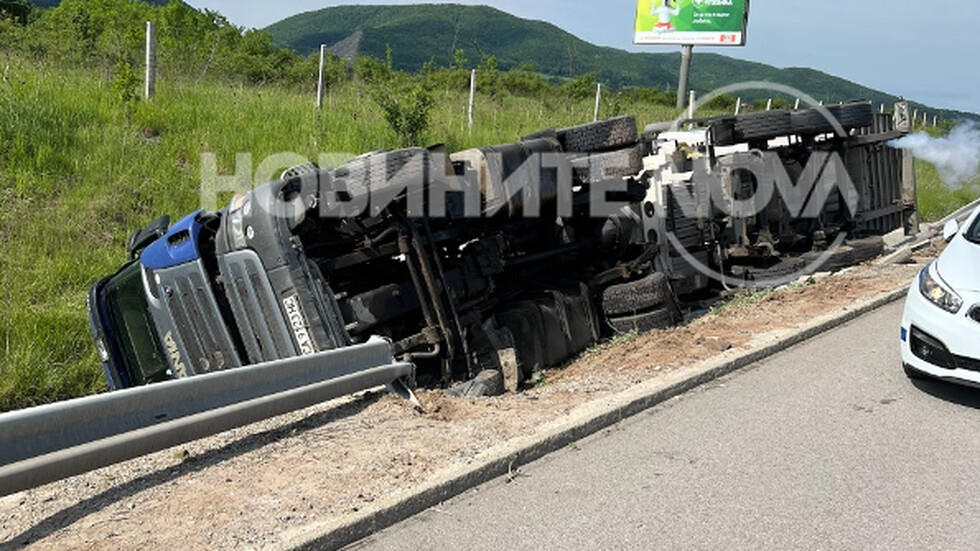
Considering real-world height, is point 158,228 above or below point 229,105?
below

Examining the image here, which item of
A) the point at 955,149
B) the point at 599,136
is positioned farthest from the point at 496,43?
the point at 599,136

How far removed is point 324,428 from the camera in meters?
5.23

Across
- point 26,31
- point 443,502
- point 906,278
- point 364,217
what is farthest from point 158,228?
point 26,31

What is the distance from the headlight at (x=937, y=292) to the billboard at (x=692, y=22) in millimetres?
20231

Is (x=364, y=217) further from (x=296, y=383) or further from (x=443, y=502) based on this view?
(x=443, y=502)

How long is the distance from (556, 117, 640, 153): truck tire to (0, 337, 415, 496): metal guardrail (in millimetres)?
3152

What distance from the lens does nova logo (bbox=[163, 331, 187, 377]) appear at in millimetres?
6957

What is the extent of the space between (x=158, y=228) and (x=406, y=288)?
87.9 inches

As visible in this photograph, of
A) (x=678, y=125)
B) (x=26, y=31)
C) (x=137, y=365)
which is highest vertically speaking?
(x=26, y=31)

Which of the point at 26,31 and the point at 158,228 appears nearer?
the point at 158,228

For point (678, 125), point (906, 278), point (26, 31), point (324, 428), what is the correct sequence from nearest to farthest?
point (324, 428) < point (906, 278) < point (678, 125) < point (26, 31)

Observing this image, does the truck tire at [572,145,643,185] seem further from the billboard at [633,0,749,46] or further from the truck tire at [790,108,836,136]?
the billboard at [633,0,749,46]

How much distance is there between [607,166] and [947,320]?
125 inches

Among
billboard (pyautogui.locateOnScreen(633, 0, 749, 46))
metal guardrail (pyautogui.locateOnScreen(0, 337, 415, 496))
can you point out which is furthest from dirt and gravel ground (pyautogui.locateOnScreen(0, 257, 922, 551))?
billboard (pyautogui.locateOnScreen(633, 0, 749, 46))
